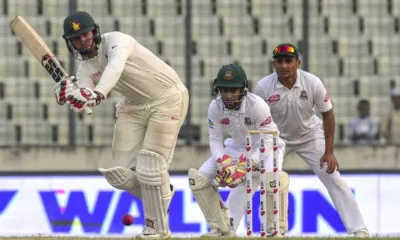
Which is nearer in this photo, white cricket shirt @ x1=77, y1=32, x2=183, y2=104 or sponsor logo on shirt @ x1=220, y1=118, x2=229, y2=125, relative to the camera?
white cricket shirt @ x1=77, y1=32, x2=183, y2=104

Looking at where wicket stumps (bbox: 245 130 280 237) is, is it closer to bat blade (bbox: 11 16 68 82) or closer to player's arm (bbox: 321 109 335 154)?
player's arm (bbox: 321 109 335 154)

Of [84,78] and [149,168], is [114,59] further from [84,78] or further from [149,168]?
[149,168]

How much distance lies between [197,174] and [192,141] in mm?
4255

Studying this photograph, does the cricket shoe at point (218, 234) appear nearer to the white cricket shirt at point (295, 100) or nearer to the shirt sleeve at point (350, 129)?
the white cricket shirt at point (295, 100)

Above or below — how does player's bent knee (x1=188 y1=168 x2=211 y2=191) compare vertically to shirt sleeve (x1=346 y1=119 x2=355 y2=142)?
above

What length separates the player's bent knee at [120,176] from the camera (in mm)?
8562

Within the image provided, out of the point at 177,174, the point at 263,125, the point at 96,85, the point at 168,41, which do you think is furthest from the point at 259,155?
the point at 168,41

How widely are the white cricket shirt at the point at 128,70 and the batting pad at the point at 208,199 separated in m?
0.88

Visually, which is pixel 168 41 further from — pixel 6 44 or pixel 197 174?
pixel 197 174

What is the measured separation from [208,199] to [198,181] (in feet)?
0.56

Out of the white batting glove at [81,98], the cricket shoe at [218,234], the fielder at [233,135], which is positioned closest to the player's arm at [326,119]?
the fielder at [233,135]

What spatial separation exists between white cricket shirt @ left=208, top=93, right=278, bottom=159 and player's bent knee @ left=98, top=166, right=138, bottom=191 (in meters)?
0.90

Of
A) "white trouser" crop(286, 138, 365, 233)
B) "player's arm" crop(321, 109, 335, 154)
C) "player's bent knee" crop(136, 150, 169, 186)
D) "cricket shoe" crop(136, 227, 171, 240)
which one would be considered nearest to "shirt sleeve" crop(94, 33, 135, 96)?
"player's bent knee" crop(136, 150, 169, 186)

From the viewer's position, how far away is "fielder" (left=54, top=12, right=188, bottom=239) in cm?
833
